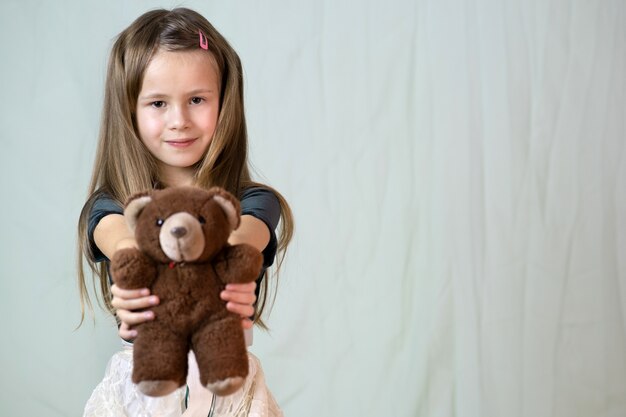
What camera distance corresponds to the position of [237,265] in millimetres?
1011

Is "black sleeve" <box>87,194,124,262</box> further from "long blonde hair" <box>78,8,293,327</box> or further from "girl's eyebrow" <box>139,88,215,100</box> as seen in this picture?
"girl's eyebrow" <box>139,88,215,100</box>

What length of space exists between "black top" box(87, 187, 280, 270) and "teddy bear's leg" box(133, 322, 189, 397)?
1.16ft

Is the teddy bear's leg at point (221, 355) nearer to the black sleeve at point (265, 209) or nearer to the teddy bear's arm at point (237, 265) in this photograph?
the teddy bear's arm at point (237, 265)

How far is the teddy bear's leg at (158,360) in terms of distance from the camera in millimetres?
973

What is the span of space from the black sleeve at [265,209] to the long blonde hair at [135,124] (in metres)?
0.03

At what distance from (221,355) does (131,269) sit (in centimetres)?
14

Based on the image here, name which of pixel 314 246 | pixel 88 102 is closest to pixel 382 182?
pixel 314 246

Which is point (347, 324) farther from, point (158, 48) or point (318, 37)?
point (158, 48)

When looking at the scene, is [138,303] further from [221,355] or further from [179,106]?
[179,106]

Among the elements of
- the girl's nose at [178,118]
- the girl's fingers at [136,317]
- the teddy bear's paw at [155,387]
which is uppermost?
the girl's nose at [178,118]

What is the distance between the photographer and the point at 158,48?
1392 millimetres

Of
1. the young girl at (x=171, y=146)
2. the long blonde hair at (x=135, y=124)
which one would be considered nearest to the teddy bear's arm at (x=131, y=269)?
the young girl at (x=171, y=146)

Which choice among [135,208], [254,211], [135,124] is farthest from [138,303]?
[135,124]

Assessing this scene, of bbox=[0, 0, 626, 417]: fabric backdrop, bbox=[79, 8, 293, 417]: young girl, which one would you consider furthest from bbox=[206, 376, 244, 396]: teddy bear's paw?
bbox=[0, 0, 626, 417]: fabric backdrop
